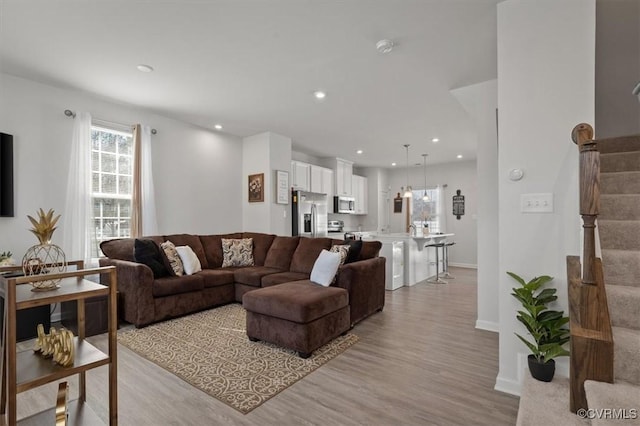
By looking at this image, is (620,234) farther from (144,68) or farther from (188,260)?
(144,68)

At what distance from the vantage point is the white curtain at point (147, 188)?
429 centimetres

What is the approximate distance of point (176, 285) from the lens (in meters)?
3.58

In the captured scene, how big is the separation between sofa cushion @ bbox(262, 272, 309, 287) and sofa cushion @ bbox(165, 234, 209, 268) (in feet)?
3.62

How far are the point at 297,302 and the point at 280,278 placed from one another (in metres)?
1.28

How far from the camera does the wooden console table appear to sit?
1171mm

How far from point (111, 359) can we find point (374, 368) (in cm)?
178

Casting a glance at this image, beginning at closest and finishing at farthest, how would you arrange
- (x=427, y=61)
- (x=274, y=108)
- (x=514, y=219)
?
(x=514, y=219), (x=427, y=61), (x=274, y=108)

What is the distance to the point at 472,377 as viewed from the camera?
90.0 inches

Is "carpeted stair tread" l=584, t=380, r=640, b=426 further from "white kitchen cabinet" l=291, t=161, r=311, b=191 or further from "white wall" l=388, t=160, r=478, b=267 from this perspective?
"white wall" l=388, t=160, r=478, b=267

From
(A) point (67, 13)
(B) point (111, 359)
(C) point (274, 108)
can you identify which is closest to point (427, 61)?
(C) point (274, 108)

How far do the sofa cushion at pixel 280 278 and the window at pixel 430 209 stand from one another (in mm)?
5034

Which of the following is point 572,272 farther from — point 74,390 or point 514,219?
point 74,390

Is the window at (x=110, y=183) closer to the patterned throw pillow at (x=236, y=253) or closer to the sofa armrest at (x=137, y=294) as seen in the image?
the sofa armrest at (x=137, y=294)

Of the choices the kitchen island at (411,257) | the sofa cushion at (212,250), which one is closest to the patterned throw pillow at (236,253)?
the sofa cushion at (212,250)
